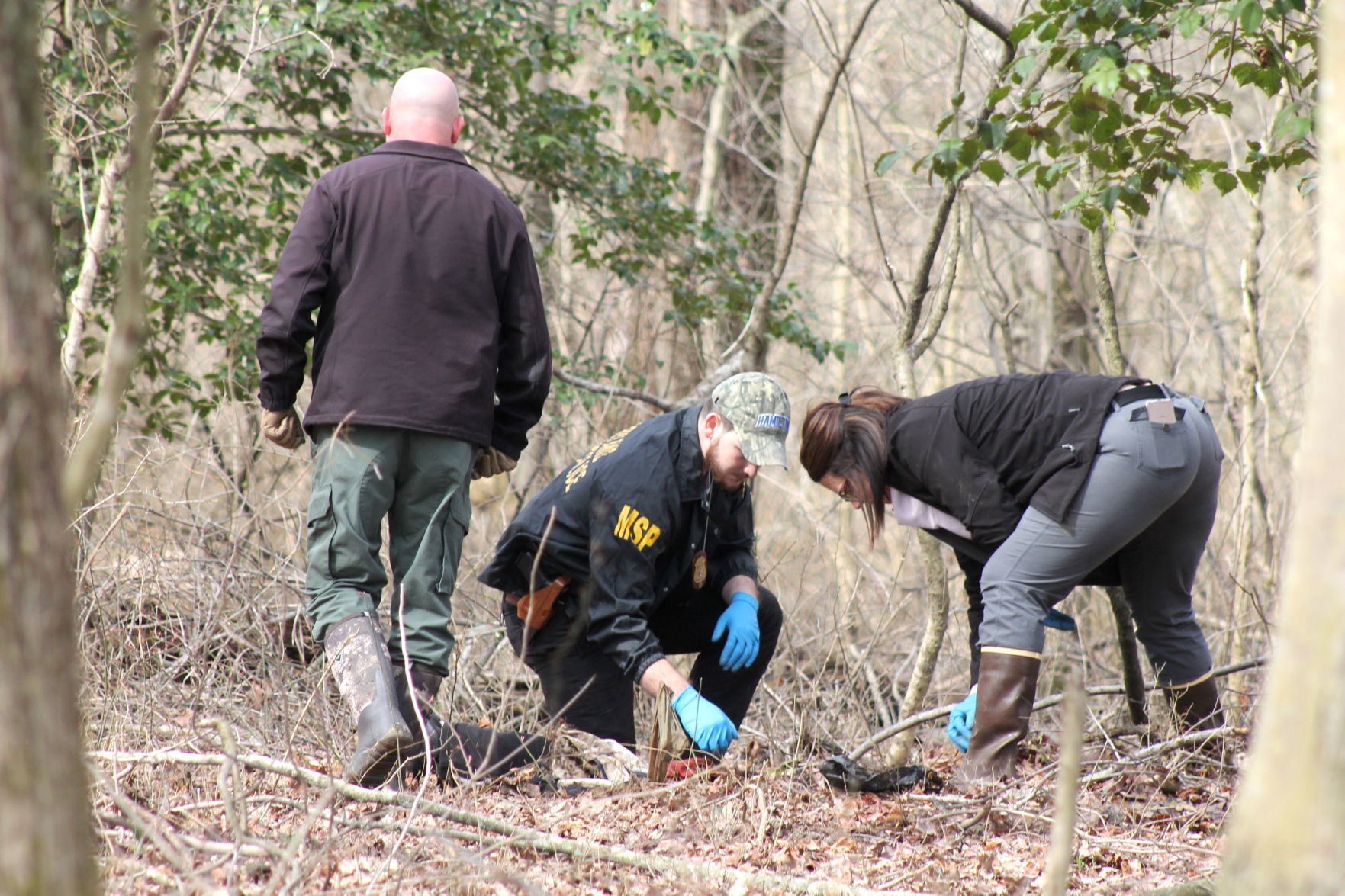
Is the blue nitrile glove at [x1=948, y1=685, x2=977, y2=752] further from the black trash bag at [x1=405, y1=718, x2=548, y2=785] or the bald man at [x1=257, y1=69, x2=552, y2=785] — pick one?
the bald man at [x1=257, y1=69, x2=552, y2=785]

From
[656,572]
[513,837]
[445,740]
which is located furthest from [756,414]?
[513,837]

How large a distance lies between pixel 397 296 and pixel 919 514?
1805 mm

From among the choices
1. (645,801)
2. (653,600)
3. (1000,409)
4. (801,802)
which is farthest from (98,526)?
(1000,409)

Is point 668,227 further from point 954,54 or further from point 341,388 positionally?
point 341,388

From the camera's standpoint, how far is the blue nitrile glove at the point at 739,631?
160 inches

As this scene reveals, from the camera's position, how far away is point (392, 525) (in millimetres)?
3615

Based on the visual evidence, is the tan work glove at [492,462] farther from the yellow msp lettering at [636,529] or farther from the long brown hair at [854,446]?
the long brown hair at [854,446]

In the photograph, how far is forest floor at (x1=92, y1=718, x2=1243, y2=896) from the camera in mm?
2412

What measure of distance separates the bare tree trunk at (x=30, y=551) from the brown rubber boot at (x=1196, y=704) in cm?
355

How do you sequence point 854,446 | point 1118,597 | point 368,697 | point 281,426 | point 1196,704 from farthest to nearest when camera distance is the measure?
point 1118,597 → point 1196,704 → point 854,446 → point 281,426 → point 368,697

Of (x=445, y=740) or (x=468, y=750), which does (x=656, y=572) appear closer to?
(x=468, y=750)

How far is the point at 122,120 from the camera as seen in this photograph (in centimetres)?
525

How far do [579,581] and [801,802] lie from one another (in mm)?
1149

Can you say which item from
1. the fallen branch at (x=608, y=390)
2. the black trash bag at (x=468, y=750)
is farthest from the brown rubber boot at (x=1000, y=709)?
the fallen branch at (x=608, y=390)
